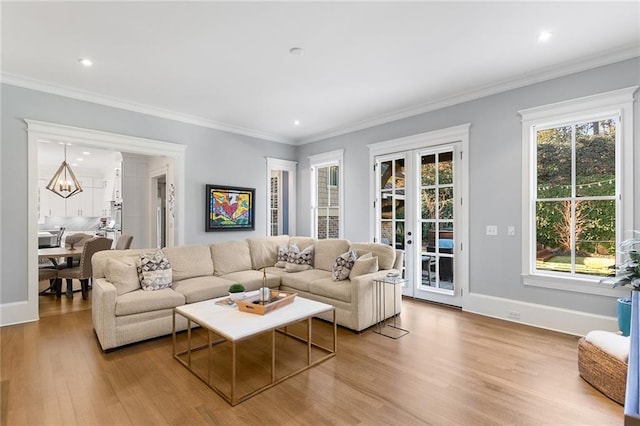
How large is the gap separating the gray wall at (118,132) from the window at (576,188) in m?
4.42

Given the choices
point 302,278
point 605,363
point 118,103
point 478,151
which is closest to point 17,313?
point 118,103

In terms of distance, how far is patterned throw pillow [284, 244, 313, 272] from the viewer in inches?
187

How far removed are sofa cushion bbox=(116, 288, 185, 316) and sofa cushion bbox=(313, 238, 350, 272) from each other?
199 cm

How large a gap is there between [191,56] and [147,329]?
112 inches

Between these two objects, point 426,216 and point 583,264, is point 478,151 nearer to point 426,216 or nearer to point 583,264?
point 426,216

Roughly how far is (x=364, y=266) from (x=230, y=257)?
80.8 inches

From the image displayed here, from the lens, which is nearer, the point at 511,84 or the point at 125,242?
the point at 511,84

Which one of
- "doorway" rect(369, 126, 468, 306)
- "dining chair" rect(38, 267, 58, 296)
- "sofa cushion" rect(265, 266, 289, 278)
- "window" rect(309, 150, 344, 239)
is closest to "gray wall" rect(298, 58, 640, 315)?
"doorway" rect(369, 126, 468, 306)

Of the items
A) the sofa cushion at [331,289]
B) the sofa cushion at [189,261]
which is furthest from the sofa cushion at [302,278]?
the sofa cushion at [189,261]

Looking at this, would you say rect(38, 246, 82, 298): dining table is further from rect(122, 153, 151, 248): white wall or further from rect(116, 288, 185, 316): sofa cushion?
rect(116, 288, 185, 316): sofa cushion

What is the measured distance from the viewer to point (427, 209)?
4770mm

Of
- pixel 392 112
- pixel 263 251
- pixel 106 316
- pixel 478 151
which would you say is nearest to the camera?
pixel 106 316

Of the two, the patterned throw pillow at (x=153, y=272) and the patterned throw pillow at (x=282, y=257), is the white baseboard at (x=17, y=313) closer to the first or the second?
the patterned throw pillow at (x=153, y=272)

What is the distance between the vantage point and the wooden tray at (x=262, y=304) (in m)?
2.74
